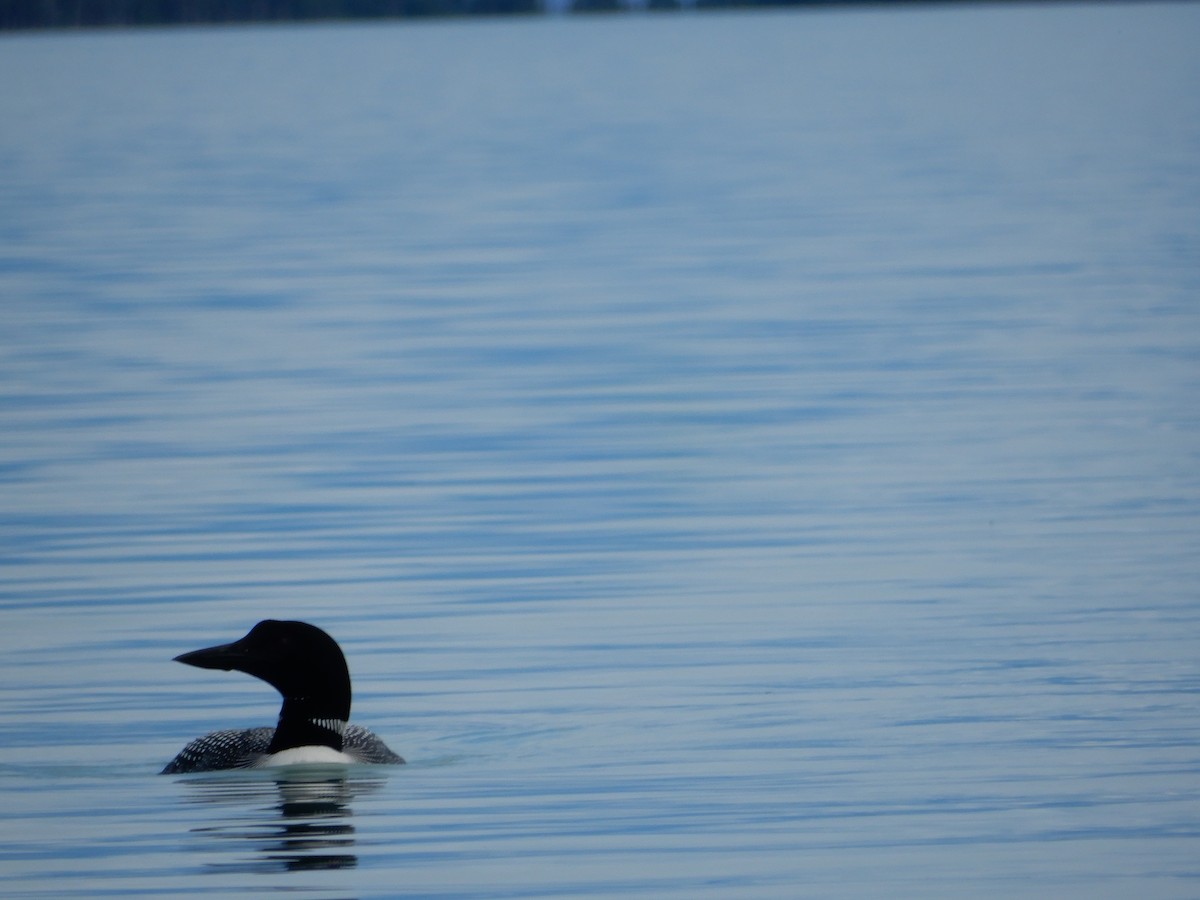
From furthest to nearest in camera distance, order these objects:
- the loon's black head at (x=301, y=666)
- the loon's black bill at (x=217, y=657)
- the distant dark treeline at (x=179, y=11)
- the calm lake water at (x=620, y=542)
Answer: the distant dark treeline at (x=179, y=11)
the loon's black bill at (x=217, y=657)
the loon's black head at (x=301, y=666)
the calm lake water at (x=620, y=542)

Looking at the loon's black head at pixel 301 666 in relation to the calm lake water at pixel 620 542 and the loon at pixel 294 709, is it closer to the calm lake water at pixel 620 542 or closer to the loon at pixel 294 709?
the loon at pixel 294 709

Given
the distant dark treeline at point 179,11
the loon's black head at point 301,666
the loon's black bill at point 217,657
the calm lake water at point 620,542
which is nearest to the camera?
the calm lake water at point 620,542

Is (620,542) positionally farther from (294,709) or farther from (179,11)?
(179,11)

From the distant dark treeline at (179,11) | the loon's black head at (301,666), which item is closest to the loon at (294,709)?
the loon's black head at (301,666)

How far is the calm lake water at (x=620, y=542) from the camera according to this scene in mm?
8055

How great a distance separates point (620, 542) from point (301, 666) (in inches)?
169

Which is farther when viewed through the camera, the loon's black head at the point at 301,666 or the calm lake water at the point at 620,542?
the loon's black head at the point at 301,666

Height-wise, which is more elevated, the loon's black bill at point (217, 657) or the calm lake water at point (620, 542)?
the loon's black bill at point (217, 657)

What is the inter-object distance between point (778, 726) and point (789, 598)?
2.13 m

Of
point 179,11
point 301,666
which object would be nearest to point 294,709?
point 301,666

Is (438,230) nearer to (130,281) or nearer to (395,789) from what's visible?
(130,281)

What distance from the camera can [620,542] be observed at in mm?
12672

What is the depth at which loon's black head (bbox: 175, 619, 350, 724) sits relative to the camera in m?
8.48

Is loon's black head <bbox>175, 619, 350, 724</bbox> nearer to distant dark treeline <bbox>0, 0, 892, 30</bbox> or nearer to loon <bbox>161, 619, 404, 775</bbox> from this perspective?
loon <bbox>161, 619, 404, 775</bbox>
